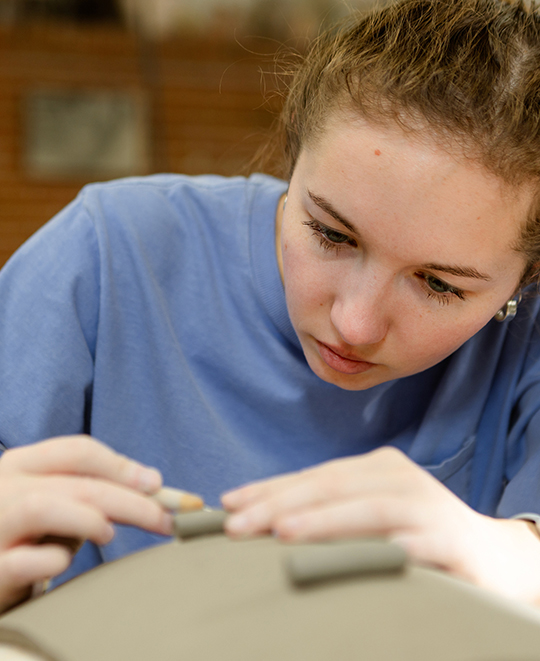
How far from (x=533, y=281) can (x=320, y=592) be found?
0.56m

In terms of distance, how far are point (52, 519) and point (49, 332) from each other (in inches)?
12.9

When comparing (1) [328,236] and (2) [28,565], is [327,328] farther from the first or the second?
(2) [28,565]

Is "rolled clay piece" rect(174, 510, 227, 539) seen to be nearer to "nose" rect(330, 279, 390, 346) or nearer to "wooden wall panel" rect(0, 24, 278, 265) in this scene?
"nose" rect(330, 279, 390, 346)

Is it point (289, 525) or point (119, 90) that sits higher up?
point (289, 525)

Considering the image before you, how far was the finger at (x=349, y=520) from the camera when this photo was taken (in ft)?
1.41

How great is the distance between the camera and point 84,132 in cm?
354

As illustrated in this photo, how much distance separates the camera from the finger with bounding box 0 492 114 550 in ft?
1.49

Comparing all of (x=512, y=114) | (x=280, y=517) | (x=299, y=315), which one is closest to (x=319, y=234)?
(x=299, y=315)


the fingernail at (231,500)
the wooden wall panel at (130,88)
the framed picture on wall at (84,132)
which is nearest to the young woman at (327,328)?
the fingernail at (231,500)

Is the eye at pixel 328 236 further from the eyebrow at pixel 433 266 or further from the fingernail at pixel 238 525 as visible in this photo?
the fingernail at pixel 238 525

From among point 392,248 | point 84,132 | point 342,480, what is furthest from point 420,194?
point 84,132

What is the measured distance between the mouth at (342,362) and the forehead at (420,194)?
159mm

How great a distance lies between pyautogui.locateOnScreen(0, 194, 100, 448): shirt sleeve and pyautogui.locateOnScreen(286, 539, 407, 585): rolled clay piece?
1.42ft

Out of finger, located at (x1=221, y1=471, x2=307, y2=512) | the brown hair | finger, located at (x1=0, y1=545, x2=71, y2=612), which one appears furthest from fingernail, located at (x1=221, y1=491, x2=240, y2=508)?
the brown hair
